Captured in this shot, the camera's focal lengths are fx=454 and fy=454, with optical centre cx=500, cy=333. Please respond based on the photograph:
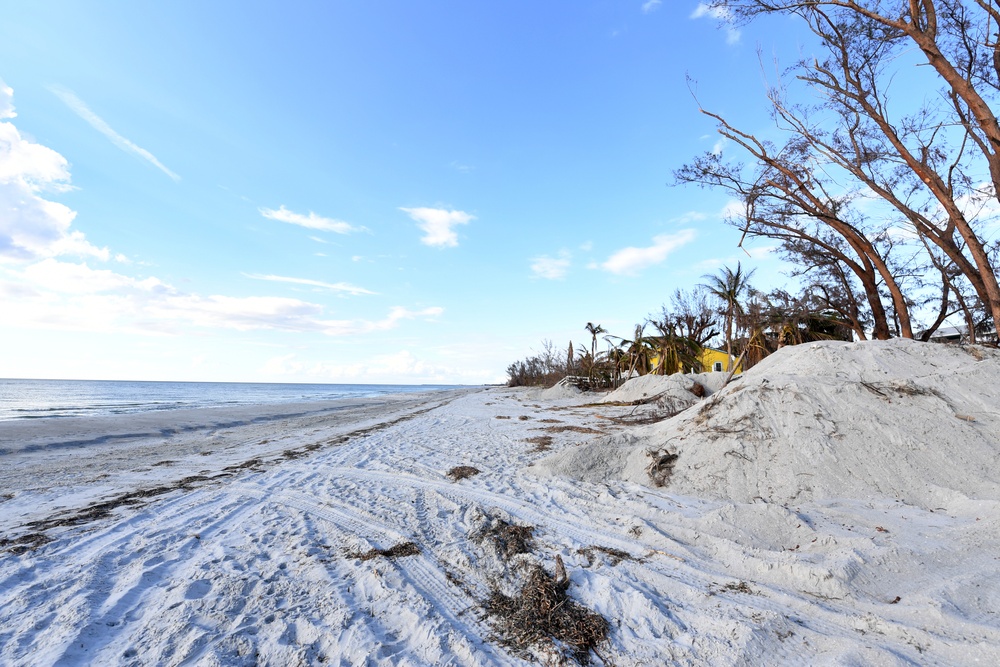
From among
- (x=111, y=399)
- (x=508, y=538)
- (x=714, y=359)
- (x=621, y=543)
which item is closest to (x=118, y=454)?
(x=508, y=538)

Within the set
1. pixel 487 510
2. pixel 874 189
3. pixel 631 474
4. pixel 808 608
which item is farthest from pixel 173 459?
pixel 874 189

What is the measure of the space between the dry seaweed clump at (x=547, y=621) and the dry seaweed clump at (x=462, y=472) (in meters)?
3.09

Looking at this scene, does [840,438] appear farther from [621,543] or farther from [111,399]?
[111,399]

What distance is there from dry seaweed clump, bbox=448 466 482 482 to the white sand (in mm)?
132

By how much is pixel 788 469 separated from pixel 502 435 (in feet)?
20.0

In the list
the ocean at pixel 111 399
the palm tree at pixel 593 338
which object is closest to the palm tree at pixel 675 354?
the palm tree at pixel 593 338

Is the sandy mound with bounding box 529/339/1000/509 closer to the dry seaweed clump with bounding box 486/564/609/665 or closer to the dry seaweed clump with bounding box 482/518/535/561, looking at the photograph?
the dry seaweed clump with bounding box 482/518/535/561

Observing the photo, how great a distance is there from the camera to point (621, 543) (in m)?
3.82

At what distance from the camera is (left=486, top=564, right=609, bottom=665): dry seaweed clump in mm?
2491

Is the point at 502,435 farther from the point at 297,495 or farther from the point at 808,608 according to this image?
the point at 808,608

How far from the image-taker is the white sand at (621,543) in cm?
249

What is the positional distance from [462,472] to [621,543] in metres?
3.00

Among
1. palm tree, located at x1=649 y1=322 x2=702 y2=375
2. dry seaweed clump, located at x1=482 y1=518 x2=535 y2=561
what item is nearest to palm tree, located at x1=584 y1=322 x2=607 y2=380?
palm tree, located at x1=649 y1=322 x2=702 y2=375

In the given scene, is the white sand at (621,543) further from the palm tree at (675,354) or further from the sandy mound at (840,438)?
the palm tree at (675,354)
